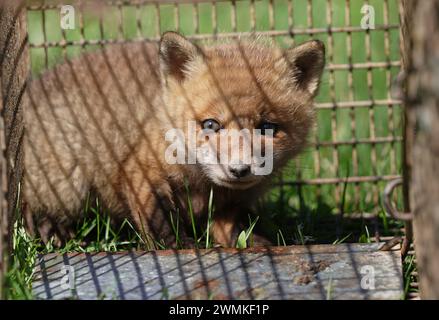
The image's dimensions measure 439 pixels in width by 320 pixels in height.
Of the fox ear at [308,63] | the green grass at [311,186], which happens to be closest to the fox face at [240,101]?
the fox ear at [308,63]

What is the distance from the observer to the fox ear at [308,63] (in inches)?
146

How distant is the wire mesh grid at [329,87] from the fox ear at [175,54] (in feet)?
1.32

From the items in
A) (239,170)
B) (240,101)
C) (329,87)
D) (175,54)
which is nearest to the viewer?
(239,170)

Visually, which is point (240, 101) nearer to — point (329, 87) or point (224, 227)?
point (224, 227)

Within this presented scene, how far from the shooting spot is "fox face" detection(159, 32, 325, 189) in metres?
3.42

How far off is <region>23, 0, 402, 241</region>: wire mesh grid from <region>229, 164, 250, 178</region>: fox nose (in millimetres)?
736

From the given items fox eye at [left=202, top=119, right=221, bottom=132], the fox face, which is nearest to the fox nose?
the fox face

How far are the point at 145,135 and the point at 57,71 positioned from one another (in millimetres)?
694

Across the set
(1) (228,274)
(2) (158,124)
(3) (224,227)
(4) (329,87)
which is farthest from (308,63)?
(1) (228,274)

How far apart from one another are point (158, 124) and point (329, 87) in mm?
1560

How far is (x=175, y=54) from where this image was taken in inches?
146

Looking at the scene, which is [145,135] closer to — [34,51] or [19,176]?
[19,176]

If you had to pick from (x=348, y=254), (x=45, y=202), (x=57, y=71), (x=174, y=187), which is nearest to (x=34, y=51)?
(x=57, y=71)

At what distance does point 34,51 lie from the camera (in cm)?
579
